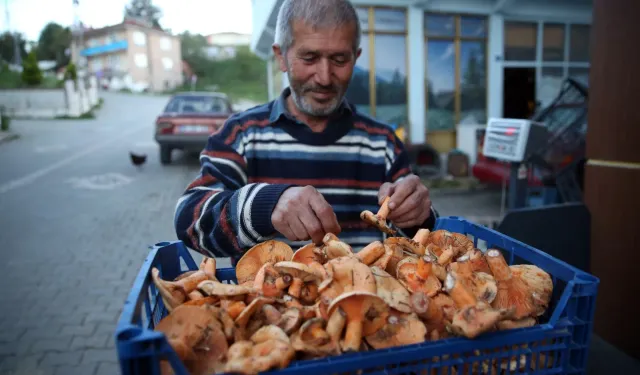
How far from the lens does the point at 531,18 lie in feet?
35.9

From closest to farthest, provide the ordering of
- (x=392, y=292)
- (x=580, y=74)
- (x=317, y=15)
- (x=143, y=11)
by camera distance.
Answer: (x=392, y=292), (x=317, y=15), (x=580, y=74), (x=143, y=11)

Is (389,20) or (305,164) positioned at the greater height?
(389,20)

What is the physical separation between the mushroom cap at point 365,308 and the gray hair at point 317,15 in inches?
44.8

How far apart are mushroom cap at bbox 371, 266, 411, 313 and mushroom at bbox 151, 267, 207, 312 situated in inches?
19.8

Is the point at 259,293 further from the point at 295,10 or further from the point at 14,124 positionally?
the point at 14,124

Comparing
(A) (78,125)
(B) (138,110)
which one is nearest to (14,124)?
(A) (78,125)

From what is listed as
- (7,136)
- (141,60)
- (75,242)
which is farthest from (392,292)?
(141,60)

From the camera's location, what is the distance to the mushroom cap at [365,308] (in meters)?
1.09

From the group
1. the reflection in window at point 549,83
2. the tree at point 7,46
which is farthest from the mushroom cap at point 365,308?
the tree at point 7,46

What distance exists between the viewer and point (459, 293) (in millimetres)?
1235

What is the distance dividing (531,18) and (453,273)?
37.4ft

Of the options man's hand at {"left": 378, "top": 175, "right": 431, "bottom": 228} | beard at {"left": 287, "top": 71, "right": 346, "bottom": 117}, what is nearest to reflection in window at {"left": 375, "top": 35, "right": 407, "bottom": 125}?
beard at {"left": 287, "top": 71, "right": 346, "bottom": 117}

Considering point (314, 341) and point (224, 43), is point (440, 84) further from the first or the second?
point (224, 43)

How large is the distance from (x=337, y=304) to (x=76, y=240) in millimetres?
6315
